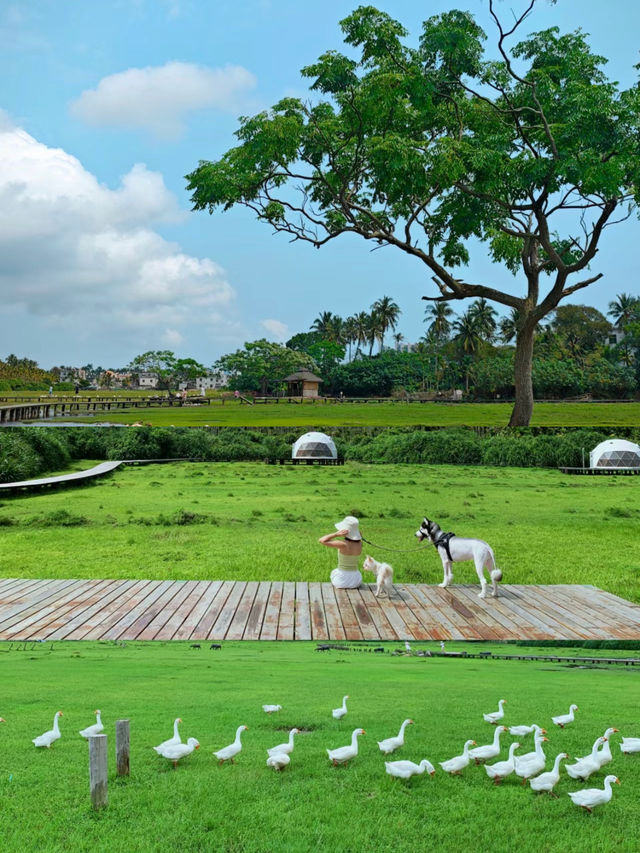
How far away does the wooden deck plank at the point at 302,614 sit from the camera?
829cm

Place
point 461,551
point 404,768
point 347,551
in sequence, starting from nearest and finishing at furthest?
point 404,768, point 347,551, point 461,551

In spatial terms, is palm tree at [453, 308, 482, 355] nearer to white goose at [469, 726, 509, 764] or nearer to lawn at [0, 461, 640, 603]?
lawn at [0, 461, 640, 603]

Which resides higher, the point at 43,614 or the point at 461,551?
the point at 461,551

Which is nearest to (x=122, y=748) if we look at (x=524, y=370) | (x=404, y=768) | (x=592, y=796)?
(x=404, y=768)

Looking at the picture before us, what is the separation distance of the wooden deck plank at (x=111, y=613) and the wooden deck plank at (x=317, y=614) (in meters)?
2.41

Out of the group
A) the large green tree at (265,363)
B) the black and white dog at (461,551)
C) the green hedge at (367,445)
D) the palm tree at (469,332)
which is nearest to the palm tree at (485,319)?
the palm tree at (469,332)

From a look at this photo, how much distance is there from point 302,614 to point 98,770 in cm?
630

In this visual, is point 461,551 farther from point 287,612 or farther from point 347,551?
point 287,612

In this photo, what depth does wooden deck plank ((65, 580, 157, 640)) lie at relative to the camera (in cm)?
812

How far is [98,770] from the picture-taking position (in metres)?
2.89

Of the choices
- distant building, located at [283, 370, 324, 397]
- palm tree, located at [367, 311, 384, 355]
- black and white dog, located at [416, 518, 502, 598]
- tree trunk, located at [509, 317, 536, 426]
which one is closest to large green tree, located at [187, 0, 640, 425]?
tree trunk, located at [509, 317, 536, 426]

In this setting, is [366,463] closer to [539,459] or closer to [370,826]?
[539,459]

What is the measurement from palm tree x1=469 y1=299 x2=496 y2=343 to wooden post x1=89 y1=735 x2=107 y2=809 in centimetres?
10277

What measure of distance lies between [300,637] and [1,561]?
25.1 ft
